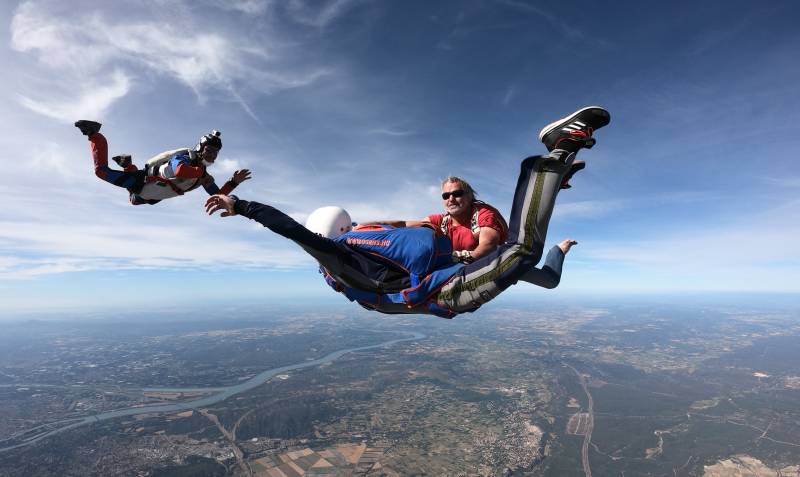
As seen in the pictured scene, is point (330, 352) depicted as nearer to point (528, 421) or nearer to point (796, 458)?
point (528, 421)

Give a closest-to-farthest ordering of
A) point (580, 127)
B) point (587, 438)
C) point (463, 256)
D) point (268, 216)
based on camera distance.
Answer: point (580, 127) → point (268, 216) → point (463, 256) → point (587, 438)

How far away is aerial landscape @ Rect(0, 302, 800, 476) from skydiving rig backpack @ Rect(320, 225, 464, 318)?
169ft

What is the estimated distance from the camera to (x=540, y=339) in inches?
5881

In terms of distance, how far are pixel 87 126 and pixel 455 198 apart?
4.87m

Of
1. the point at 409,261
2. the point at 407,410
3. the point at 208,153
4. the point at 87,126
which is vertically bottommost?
the point at 407,410

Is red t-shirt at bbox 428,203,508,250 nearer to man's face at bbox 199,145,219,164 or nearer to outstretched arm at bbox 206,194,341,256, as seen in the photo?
outstretched arm at bbox 206,194,341,256

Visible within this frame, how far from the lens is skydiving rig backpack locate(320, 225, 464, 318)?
3.86 meters

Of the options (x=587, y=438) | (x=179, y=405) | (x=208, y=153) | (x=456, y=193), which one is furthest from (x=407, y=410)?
(x=208, y=153)

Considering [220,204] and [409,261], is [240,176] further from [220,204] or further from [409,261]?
[409,261]

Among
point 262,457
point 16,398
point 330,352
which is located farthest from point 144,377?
point 262,457

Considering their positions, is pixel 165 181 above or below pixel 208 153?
below

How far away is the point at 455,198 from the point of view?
172 inches

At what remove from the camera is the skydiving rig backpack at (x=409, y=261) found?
3857mm

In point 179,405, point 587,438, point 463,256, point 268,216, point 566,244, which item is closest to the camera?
point 268,216
